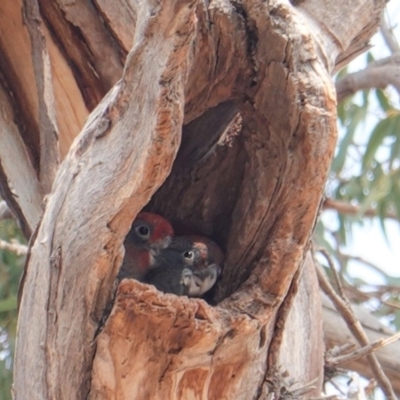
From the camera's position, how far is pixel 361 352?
195 cm

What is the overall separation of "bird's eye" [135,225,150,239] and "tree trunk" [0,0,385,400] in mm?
244

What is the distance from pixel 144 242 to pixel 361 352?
0.59m

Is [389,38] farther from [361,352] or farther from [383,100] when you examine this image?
[361,352]

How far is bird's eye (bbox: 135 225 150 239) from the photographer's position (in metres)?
2.09

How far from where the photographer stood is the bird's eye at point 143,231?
2.09 m

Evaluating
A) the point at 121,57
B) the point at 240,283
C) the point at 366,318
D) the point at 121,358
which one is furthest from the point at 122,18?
the point at 366,318

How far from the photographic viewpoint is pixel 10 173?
2156 mm

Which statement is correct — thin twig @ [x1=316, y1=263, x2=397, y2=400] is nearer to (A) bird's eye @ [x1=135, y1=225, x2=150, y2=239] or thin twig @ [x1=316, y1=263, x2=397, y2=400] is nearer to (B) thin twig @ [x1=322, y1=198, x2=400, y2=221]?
(A) bird's eye @ [x1=135, y1=225, x2=150, y2=239]

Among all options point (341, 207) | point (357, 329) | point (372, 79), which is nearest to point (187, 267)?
point (357, 329)

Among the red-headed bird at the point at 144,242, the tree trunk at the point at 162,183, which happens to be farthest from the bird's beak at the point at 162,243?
the tree trunk at the point at 162,183

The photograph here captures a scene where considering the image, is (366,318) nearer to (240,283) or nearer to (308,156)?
(240,283)

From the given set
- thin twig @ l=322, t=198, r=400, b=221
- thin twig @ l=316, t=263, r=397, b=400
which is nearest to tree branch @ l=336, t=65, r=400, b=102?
thin twig @ l=316, t=263, r=397, b=400

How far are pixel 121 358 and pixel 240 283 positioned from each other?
350mm

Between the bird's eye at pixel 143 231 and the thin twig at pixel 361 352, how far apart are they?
54 centimetres
